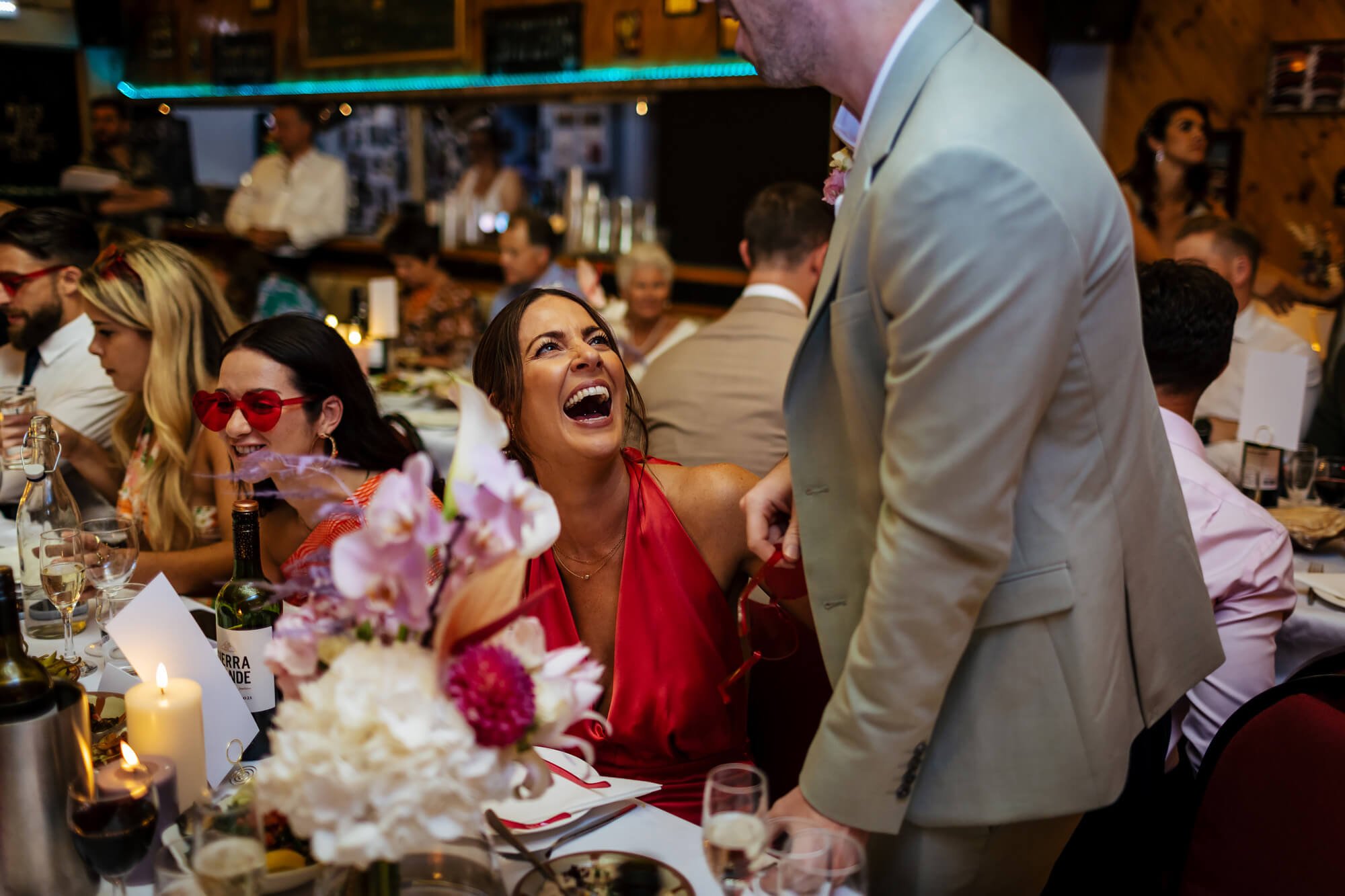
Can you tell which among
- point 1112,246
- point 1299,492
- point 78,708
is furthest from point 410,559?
point 1299,492

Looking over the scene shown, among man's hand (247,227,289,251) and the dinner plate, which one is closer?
the dinner plate

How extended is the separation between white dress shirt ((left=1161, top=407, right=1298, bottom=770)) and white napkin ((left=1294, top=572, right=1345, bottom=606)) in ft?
0.57

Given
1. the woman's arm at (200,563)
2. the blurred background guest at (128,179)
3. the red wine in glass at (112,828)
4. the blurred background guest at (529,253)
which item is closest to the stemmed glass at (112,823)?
A: the red wine in glass at (112,828)

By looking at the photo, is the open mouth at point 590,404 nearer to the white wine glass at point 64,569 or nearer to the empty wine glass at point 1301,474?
the white wine glass at point 64,569

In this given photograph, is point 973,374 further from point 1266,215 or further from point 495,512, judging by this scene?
point 1266,215

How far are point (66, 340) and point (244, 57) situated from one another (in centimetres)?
672

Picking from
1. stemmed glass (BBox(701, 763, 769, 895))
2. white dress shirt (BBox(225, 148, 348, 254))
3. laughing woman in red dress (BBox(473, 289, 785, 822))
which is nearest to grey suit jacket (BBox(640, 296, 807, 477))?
laughing woman in red dress (BBox(473, 289, 785, 822))

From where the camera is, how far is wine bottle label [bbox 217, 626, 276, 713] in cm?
157

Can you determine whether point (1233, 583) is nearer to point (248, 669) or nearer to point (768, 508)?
Answer: point (768, 508)

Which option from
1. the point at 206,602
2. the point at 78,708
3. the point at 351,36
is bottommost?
the point at 206,602

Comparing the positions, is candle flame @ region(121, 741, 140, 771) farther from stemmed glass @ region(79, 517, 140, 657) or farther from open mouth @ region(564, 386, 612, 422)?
open mouth @ region(564, 386, 612, 422)

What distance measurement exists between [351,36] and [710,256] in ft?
12.2

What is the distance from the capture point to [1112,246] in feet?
3.97

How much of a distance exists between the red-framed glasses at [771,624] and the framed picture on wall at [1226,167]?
4558 mm
